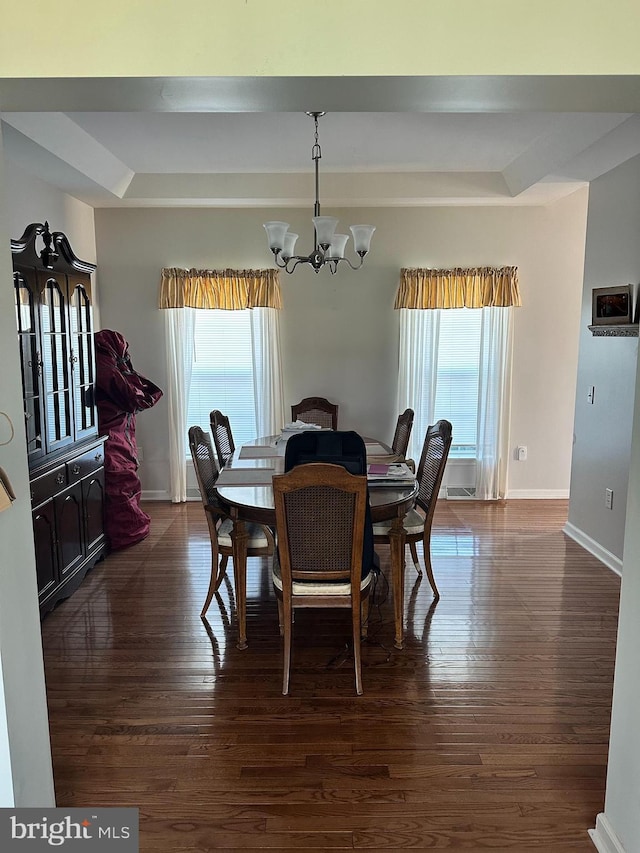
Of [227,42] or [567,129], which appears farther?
[567,129]

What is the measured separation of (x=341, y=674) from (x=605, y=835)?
4.06 feet

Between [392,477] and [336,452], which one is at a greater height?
[336,452]

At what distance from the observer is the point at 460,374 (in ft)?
18.5

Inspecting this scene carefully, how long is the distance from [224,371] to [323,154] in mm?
2158

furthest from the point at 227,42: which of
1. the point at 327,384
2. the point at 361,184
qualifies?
the point at 327,384

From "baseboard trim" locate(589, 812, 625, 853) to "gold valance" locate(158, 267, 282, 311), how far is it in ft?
14.6

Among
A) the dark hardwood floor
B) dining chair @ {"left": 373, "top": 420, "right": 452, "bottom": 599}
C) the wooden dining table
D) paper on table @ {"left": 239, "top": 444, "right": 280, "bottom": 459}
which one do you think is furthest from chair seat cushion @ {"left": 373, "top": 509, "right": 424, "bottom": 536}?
paper on table @ {"left": 239, "top": 444, "right": 280, "bottom": 459}

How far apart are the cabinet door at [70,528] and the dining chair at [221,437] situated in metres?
0.93

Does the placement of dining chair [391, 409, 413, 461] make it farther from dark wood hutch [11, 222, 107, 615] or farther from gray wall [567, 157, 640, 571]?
dark wood hutch [11, 222, 107, 615]

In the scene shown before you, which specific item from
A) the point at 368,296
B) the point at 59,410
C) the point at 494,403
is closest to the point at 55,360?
the point at 59,410

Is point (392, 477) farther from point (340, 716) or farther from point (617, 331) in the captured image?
point (617, 331)

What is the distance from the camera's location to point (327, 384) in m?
5.59

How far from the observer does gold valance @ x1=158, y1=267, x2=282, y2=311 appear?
5.34 meters

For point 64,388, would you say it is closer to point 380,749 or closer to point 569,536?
point 380,749
